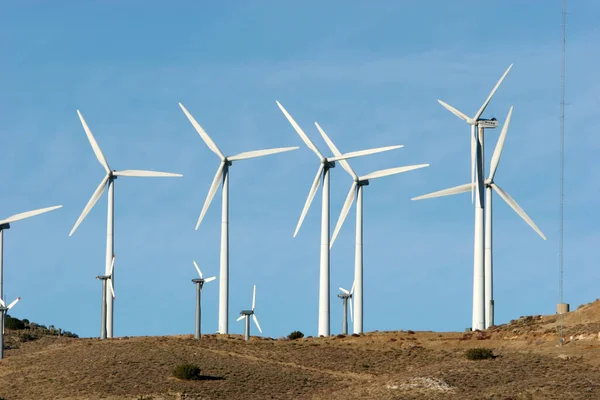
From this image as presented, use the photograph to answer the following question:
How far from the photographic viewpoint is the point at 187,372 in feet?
407

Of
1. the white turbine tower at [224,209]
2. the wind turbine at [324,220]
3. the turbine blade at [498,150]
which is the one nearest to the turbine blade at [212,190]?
the white turbine tower at [224,209]

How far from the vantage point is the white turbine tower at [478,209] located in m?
148

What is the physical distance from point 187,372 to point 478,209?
130 ft

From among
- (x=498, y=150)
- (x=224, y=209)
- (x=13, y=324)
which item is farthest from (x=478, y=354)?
(x=13, y=324)

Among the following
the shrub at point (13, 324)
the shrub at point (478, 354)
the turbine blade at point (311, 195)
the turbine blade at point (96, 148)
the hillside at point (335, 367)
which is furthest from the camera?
the shrub at point (13, 324)

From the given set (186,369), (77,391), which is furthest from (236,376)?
(77,391)

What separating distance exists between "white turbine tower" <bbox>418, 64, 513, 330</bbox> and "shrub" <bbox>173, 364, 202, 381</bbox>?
115ft

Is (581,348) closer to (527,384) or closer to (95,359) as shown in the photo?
(527,384)

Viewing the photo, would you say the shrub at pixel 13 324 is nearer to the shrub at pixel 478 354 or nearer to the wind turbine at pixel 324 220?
the wind turbine at pixel 324 220

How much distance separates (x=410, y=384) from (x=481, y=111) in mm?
42141

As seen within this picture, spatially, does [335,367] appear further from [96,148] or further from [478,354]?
[96,148]

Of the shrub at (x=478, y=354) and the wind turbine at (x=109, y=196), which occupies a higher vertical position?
the wind turbine at (x=109, y=196)

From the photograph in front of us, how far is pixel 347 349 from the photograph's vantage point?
5610 inches

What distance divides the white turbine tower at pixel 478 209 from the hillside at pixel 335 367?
3.04 metres
